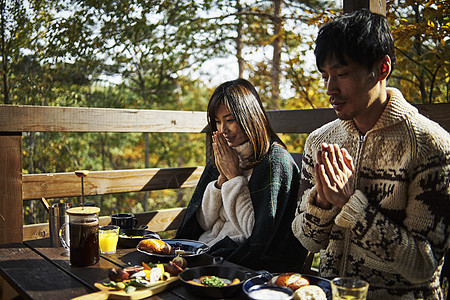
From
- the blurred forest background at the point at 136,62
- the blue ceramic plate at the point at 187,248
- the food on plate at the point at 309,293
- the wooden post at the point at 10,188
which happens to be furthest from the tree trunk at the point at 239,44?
the food on plate at the point at 309,293

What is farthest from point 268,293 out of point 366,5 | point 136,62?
point 136,62

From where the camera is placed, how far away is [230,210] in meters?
2.05

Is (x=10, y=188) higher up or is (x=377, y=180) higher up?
(x=377, y=180)

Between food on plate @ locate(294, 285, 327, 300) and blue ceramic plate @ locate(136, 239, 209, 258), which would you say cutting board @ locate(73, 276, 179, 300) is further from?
food on plate @ locate(294, 285, 327, 300)

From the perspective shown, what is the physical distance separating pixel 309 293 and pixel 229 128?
115 cm

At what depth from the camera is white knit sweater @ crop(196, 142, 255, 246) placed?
203 centimetres

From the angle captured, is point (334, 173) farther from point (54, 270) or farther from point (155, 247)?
point (54, 270)

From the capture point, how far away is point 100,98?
6211 millimetres

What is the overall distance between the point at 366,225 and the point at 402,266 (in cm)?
17

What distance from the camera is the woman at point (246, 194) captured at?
1.94m

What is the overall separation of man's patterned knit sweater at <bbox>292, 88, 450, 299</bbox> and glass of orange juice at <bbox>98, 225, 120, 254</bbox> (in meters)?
0.74

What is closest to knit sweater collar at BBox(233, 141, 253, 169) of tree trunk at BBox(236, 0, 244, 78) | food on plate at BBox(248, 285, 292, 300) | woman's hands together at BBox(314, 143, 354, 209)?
woman's hands together at BBox(314, 143, 354, 209)

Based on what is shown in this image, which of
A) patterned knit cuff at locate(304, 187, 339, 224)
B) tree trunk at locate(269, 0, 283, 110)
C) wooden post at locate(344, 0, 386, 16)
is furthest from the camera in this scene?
tree trunk at locate(269, 0, 283, 110)

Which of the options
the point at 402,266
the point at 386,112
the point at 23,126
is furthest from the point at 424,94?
the point at 23,126
